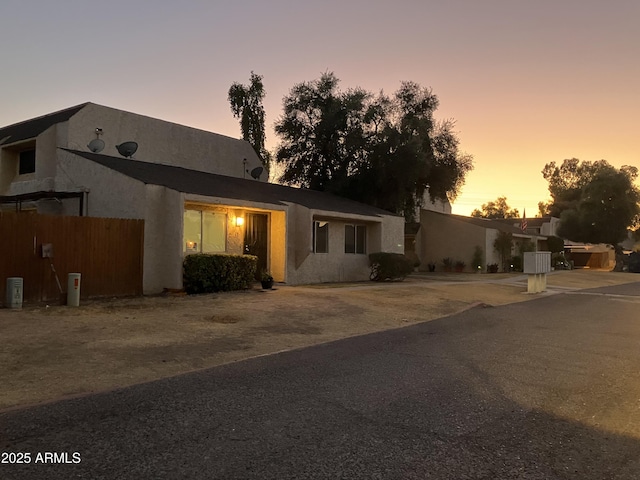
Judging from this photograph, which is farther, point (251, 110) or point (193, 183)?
point (251, 110)

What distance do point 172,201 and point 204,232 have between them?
2.17 metres

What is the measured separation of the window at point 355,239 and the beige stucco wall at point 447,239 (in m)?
12.5

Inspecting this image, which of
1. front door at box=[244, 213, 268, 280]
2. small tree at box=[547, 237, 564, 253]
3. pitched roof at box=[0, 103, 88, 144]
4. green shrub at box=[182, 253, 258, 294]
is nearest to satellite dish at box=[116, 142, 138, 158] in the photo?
pitched roof at box=[0, 103, 88, 144]

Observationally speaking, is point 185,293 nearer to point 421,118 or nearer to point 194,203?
point 194,203

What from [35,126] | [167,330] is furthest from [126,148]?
[167,330]

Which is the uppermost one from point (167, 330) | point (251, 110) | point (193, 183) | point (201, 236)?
point (251, 110)

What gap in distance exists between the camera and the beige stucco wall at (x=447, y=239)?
3347 cm

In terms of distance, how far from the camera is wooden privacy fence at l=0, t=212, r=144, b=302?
11648mm

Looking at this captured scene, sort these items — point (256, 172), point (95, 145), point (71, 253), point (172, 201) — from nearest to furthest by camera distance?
1. point (71, 253)
2. point (172, 201)
3. point (95, 145)
4. point (256, 172)

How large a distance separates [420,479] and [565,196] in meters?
83.1

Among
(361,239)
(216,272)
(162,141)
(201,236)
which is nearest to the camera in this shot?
(216,272)

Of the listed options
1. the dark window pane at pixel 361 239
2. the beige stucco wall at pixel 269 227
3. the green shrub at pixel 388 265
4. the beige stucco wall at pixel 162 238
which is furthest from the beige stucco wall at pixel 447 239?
the beige stucco wall at pixel 162 238

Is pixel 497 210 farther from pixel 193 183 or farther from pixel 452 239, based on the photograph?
pixel 193 183

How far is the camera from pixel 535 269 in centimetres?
2080
